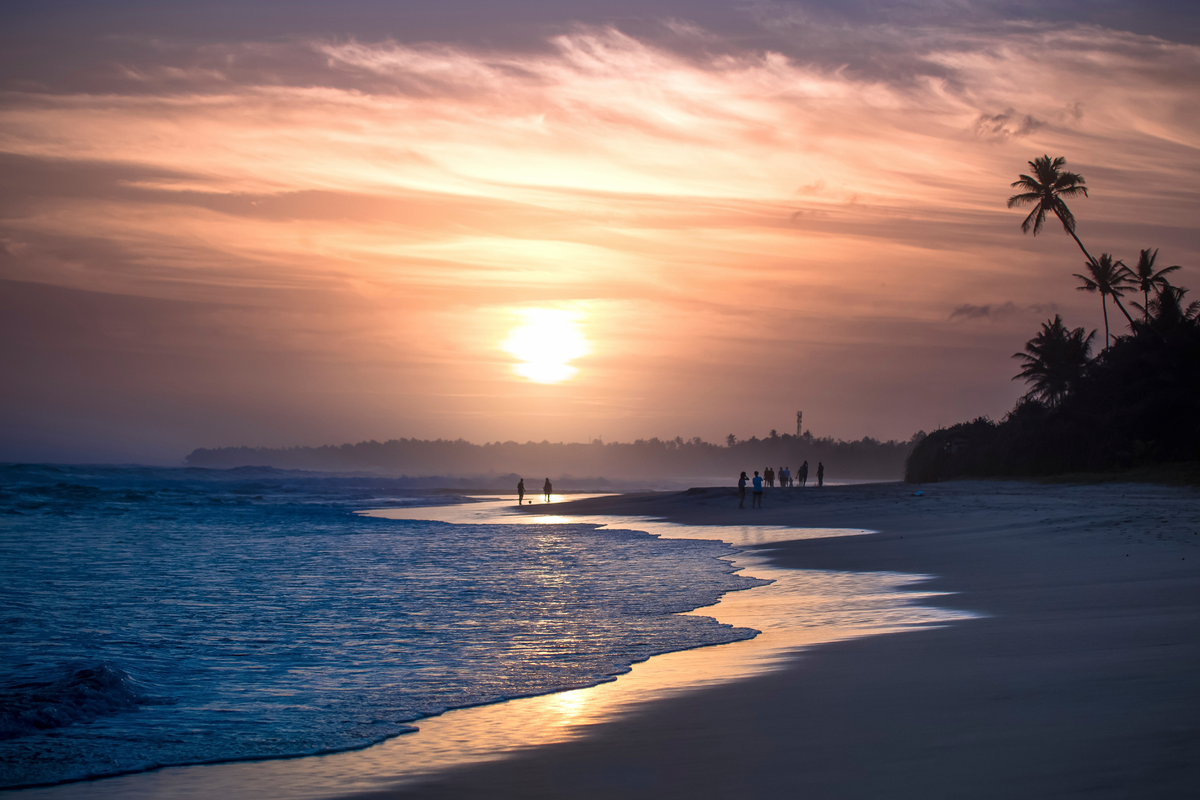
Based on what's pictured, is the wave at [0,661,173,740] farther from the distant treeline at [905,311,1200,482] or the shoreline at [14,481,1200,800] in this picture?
the distant treeline at [905,311,1200,482]

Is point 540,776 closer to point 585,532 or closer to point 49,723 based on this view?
point 49,723

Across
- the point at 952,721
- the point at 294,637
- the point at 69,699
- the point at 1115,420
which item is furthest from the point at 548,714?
the point at 1115,420

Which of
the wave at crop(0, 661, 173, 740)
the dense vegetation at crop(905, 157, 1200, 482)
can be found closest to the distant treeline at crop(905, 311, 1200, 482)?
the dense vegetation at crop(905, 157, 1200, 482)

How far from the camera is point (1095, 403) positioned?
154 feet

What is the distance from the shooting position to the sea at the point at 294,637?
20.6 feet

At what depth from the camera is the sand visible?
4.20 meters

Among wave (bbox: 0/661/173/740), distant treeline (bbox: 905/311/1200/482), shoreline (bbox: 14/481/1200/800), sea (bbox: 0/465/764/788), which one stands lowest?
sea (bbox: 0/465/764/788)

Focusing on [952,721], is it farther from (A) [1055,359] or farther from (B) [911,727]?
(A) [1055,359]

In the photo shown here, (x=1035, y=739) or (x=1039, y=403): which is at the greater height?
(x=1039, y=403)

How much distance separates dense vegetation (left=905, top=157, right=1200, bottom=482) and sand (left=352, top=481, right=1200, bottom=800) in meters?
37.4

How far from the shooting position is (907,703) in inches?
230

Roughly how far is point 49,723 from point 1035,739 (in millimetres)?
6827

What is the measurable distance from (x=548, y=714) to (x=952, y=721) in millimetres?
2941

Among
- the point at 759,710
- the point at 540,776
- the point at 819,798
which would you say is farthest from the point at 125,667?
the point at 819,798
